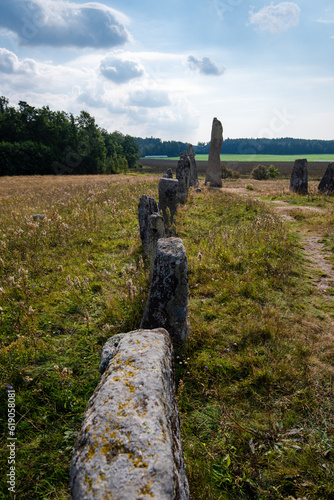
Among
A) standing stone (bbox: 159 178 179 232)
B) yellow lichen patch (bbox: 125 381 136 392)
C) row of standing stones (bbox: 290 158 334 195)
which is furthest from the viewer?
row of standing stones (bbox: 290 158 334 195)

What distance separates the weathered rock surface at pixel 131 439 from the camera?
1.47 m

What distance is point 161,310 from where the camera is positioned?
4176 mm

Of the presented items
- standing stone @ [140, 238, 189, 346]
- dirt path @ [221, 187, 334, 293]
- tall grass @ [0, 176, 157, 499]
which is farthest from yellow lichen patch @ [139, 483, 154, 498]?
dirt path @ [221, 187, 334, 293]

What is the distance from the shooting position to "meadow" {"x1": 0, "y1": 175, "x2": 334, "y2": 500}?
2.66 metres

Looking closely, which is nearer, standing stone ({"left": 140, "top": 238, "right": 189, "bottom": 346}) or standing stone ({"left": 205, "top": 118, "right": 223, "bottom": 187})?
standing stone ({"left": 140, "top": 238, "right": 189, "bottom": 346})

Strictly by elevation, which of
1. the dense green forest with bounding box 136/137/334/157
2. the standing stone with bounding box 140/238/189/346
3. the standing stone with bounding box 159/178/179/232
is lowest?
the standing stone with bounding box 140/238/189/346

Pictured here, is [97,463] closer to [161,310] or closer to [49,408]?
[49,408]

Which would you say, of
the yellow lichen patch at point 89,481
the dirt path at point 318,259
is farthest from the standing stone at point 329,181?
the yellow lichen patch at point 89,481

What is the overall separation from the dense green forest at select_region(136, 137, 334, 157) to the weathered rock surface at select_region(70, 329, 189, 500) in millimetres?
166537

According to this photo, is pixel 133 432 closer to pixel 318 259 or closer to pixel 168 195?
pixel 318 259

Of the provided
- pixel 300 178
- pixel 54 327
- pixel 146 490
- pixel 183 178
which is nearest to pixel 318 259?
pixel 54 327

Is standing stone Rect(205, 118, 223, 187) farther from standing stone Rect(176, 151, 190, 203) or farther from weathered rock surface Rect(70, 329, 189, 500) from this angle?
weathered rock surface Rect(70, 329, 189, 500)

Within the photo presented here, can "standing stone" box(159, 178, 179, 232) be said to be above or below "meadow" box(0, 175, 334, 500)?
above

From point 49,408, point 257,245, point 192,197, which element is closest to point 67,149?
point 192,197
